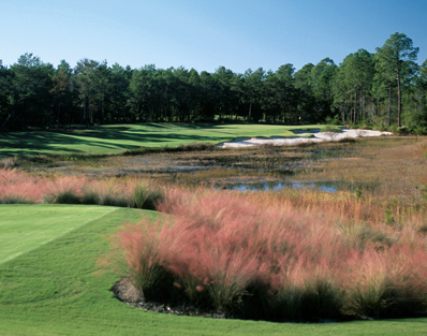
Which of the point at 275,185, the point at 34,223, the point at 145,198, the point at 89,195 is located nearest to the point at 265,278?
the point at 34,223

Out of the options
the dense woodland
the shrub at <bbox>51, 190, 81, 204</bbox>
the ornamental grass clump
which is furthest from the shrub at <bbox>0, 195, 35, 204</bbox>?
the dense woodland

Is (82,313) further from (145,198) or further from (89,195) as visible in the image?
(89,195)

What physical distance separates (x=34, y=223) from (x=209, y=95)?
88.7 m

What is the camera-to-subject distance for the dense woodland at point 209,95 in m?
54.9

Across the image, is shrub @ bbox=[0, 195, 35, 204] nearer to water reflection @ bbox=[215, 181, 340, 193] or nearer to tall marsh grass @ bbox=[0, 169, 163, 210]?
tall marsh grass @ bbox=[0, 169, 163, 210]

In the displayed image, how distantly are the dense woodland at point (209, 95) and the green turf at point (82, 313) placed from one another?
51.1m

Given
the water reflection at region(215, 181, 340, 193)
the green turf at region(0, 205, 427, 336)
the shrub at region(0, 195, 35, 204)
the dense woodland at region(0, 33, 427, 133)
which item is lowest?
the water reflection at region(215, 181, 340, 193)

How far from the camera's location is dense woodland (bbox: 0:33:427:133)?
54.9 m

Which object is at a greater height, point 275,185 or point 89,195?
point 89,195

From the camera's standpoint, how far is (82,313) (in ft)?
12.2

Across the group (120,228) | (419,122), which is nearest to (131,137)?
(419,122)

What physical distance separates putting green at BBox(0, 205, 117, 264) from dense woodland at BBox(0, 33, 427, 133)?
156 feet

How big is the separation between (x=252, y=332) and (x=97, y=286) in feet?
6.07

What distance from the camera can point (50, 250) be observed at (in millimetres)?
4969
